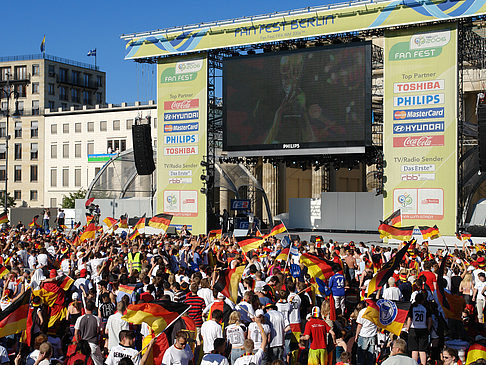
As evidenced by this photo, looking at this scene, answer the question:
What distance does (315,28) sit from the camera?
3344 centimetres

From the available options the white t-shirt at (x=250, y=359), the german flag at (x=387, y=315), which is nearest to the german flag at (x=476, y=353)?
the german flag at (x=387, y=315)

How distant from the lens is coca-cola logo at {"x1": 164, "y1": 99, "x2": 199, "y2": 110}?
37.9 metres

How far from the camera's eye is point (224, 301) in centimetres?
1080

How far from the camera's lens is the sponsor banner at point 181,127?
3797 cm

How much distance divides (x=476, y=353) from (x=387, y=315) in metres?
1.84

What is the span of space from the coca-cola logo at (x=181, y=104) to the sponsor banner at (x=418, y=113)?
11.6 meters

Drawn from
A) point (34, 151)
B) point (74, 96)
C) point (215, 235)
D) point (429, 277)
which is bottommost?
point (429, 277)

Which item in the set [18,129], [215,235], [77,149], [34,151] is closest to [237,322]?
[215,235]

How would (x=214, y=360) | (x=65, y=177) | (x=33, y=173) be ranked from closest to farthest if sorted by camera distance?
(x=214, y=360), (x=65, y=177), (x=33, y=173)

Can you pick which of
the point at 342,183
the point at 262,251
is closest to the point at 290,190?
the point at 342,183

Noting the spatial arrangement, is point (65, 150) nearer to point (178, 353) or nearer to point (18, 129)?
point (18, 129)

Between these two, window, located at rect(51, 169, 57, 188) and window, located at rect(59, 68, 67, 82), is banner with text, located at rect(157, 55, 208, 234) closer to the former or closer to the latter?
window, located at rect(51, 169, 57, 188)

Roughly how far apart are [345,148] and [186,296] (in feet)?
73.7

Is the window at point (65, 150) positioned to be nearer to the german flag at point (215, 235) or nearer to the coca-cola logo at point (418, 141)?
the coca-cola logo at point (418, 141)
